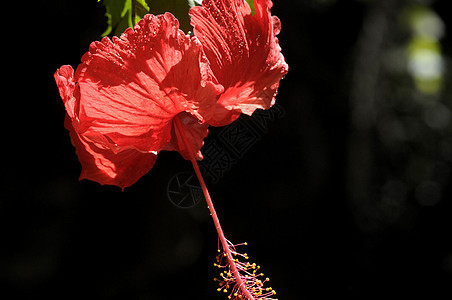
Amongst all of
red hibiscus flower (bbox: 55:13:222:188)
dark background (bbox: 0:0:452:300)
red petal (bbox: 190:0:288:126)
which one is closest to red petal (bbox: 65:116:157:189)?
red hibiscus flower (bbox: 55:13:222:188)

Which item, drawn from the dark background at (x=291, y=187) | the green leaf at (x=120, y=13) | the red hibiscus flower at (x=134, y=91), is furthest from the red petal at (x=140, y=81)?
the dark background at (x=291, y=187)

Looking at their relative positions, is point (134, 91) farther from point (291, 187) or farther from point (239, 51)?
point (291, 187)

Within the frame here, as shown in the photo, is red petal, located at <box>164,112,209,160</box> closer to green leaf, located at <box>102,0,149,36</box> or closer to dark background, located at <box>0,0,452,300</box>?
green leaf, located at <box>102,0,149,36</box>

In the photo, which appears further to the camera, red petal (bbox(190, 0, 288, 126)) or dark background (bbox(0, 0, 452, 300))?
dark background (bbox(0, 0, 452, 300))

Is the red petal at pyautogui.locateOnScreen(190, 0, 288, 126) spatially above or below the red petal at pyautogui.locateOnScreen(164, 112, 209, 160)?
above

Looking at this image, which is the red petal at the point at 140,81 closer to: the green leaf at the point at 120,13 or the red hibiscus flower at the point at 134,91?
the red hibiscus flower at the point at 134,91

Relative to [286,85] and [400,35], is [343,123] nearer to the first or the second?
[286,85]

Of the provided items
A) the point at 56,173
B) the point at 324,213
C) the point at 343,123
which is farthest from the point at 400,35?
the point at 56,173
